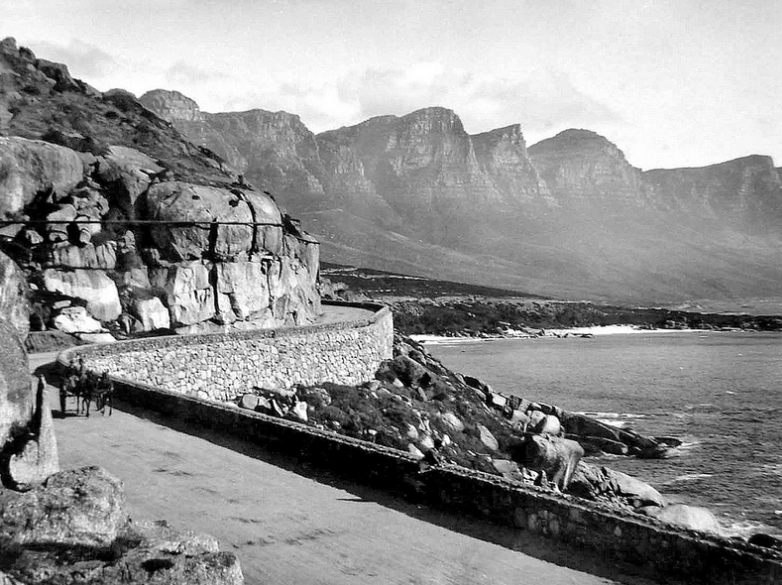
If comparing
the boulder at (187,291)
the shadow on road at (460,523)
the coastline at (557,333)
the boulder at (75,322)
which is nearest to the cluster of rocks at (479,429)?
the shadow on road at (460,523)

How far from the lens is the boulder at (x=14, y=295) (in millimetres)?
29359

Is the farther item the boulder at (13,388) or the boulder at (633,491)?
the boulder at (633,491)

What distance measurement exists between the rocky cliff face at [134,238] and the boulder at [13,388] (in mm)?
22642

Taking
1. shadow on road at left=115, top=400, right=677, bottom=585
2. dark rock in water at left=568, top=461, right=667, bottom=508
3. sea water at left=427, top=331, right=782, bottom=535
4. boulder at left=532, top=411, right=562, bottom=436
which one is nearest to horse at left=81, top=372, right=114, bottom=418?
shadow on road at left=115, top=400, right=677, bottom=585

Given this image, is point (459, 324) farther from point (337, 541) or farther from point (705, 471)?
point (337, 541)

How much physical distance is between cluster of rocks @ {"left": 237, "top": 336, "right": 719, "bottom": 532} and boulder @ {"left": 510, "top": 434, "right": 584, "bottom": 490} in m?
0.04

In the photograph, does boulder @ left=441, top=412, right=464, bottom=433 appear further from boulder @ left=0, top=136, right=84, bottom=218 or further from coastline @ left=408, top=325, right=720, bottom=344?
coastline @ left=408, top=325, right=720, bottom=344

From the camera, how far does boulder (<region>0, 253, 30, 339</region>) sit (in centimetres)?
2936

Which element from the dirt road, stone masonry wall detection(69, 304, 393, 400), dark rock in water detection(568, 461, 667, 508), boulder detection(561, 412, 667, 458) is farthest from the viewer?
boulder detection(561, 412, 667, 458)

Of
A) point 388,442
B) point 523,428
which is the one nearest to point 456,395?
point 523,428

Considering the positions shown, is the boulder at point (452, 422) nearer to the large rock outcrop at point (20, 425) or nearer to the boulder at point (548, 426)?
the boulder at point (548, 426)

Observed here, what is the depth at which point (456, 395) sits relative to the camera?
1539 inches

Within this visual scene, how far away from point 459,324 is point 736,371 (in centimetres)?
5640

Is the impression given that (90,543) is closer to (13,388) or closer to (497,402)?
(13,388)
